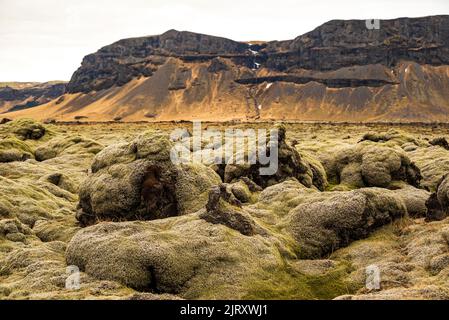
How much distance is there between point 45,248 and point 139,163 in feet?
25.7

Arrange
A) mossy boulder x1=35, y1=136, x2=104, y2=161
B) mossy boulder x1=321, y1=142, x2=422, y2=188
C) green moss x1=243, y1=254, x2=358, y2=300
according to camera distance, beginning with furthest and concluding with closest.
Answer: mossy boulder x1=35, y1=136, x2=104, y2=161
mossy boulder x1=321, y1=142, x2=422, y2=188
green moss x1=243, y1=254, x2=358, y2=300

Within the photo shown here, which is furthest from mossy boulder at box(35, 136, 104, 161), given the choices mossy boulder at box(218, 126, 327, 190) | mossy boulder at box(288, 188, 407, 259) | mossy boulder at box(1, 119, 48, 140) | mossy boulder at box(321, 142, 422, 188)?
mossy boulder at box(288, 188, 407, 259)

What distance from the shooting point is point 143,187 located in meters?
28.8

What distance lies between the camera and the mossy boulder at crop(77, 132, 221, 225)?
28547 mm

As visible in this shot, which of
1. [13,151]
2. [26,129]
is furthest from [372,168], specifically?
[26,129]

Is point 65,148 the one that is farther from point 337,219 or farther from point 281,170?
point 337,219

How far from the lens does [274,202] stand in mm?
30312

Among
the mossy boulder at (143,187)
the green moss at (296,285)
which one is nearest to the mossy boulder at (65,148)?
the mossy boulder at (143,187)

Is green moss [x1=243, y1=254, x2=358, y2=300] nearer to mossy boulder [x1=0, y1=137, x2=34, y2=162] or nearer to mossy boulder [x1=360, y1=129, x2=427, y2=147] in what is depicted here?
mossy boulder [x1=0, y1=137, x2=34, y2=162]

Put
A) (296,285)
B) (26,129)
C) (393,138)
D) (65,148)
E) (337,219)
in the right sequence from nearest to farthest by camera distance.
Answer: (296,285) → (337,219) → (65,148) → (393,138) → (26,129)

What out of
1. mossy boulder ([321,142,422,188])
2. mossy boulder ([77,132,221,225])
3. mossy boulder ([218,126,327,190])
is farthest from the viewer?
mossy boulder ([321,142,422,188])

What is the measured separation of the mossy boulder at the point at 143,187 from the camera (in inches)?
1124

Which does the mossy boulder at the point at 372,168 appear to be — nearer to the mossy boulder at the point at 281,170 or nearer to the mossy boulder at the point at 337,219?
the mossy boulder at the point at 281,170
